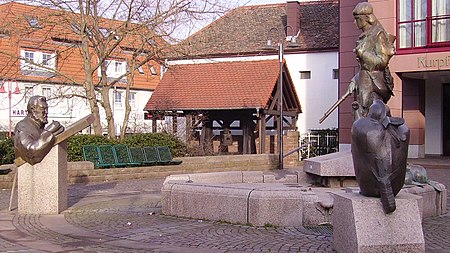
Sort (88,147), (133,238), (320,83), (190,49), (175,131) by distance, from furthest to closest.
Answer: (320,83) < (175,131) < (190,49) < (88,147) < (133,238)

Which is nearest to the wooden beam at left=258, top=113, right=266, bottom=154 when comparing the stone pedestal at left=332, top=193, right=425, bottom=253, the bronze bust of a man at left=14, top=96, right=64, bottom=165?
the bronze bust of a man at left=14, top=96, right=64, bottom=165

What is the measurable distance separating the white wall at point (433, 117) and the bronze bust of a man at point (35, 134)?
20468 millimetres

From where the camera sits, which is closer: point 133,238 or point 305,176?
point 133,238

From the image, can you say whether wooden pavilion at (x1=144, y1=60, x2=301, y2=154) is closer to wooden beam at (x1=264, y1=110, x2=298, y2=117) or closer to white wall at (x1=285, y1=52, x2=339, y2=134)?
wooden beam at (x1=264, y1=110, x2=298, y2=117)

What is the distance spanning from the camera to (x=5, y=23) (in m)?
20.5

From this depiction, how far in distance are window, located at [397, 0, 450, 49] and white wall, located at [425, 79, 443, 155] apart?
4750 mm

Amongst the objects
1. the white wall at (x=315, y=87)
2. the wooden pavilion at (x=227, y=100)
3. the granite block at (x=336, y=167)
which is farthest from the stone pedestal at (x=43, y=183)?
the white wall at (x=315, y=87)

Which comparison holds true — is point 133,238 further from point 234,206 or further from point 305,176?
point 305,176

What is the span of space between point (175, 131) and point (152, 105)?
196 inches

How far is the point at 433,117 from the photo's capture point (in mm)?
27297

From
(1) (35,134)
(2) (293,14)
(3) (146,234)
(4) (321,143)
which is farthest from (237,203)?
(2) (293,14)

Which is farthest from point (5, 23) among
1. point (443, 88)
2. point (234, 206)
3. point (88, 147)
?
point (443, 88)

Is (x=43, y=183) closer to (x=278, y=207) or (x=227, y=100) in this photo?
(x=278, y=207)

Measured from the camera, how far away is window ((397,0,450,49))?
22.4 meters
